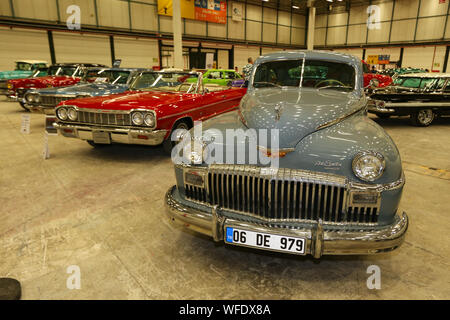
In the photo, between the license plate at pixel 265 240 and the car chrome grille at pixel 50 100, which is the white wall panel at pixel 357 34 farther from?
the license plate at pixel 265 240

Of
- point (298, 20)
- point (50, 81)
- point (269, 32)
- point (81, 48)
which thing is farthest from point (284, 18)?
point (50, 81)

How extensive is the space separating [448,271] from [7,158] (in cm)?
632

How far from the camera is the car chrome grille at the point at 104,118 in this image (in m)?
4.52

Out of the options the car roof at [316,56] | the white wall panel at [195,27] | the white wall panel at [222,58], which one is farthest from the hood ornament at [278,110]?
the white wall panel at [222,58]

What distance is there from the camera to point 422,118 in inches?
320

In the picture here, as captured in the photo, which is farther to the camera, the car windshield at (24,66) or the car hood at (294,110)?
the car windshield at (24,66)

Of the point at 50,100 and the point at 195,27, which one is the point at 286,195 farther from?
the point at 195,27

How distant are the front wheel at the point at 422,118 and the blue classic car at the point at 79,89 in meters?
7.37

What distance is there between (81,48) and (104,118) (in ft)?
53.6

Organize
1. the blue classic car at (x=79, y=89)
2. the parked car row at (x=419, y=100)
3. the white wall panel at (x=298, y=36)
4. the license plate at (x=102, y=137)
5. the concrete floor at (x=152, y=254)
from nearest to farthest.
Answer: the concrete floor at (x=152, y=254)
the license plate at (x=102, y=137)
the blue classic car at (x=79, y=89)
the parked car row at (x=419, y=100)
the white wall panel at (x=298, y=36)

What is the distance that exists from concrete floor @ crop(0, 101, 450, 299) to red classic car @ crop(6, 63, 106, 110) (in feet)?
19.5

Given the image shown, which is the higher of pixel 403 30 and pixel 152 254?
A: pixel 403 30

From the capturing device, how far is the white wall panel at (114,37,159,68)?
766 inches

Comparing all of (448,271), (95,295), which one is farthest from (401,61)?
(95,295)
